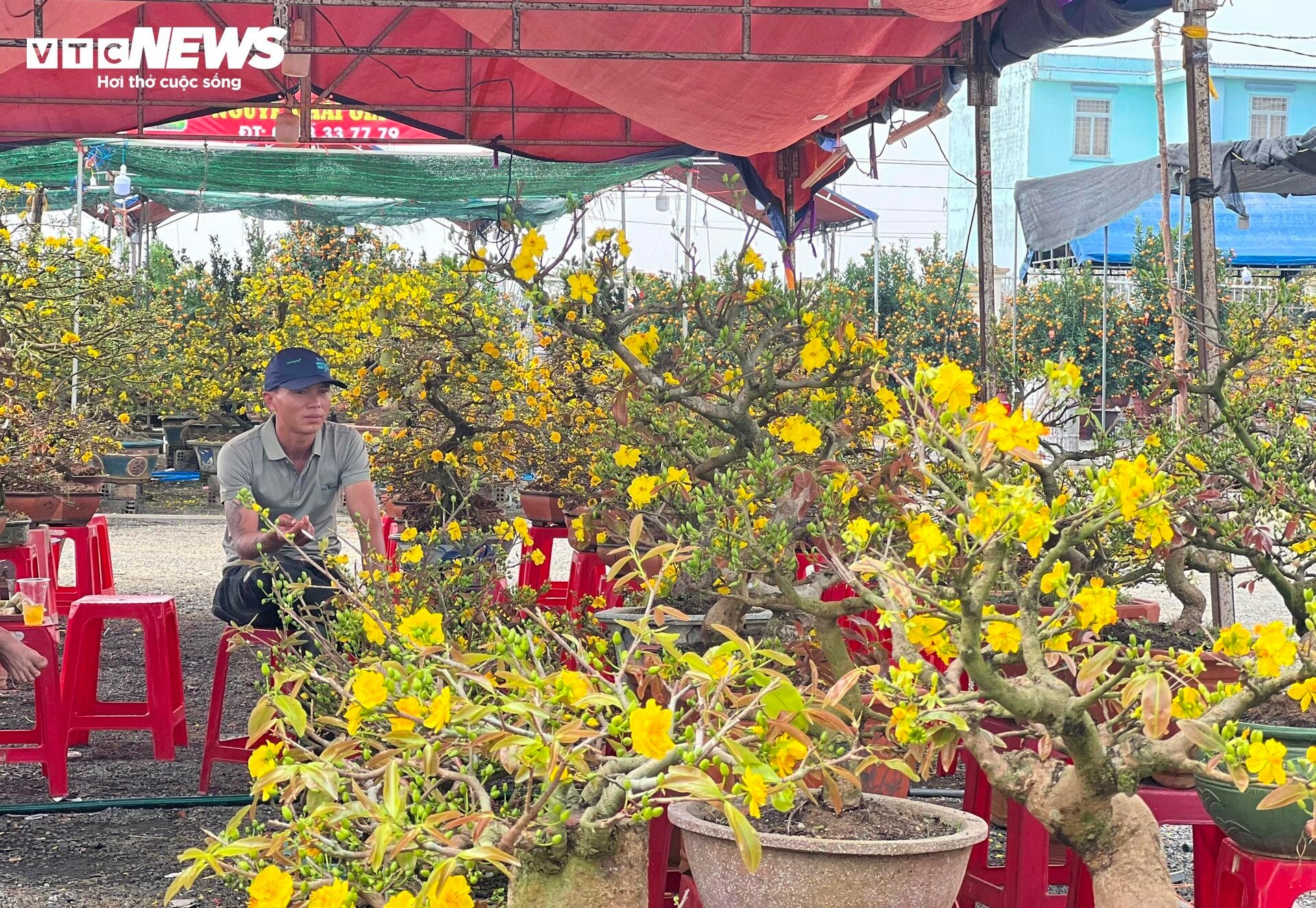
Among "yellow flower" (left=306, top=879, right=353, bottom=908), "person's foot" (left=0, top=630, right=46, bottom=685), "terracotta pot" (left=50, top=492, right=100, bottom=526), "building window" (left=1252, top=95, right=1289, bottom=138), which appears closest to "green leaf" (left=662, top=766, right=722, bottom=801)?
"yellow flower" (left=306, top=879, right=353, bottom=908)

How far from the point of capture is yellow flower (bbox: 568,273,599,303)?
2.53 m

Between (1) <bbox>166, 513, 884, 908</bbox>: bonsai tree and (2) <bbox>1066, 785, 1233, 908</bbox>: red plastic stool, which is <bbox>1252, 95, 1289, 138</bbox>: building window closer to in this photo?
(2) <bbox>1066, 785, 1233, 908</bbox>: red plastic stool

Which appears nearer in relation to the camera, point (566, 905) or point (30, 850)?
point (566, 905)

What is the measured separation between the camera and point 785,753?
163 centimetres

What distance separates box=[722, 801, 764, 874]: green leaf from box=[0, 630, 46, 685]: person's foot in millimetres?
1996

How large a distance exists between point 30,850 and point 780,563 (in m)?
2.06

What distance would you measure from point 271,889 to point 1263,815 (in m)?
1.34

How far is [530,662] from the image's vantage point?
215 centimetres

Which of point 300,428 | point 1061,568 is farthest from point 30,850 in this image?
point 1061,568

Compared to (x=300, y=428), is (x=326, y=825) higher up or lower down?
lower down

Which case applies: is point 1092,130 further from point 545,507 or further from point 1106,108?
point 545,507

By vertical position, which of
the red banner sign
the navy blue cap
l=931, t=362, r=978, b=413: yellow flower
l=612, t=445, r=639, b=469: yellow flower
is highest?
the red banner sign

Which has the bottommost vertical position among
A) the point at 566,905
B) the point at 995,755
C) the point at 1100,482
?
the point at 566,905

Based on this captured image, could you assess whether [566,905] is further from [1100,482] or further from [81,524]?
[81,524]
